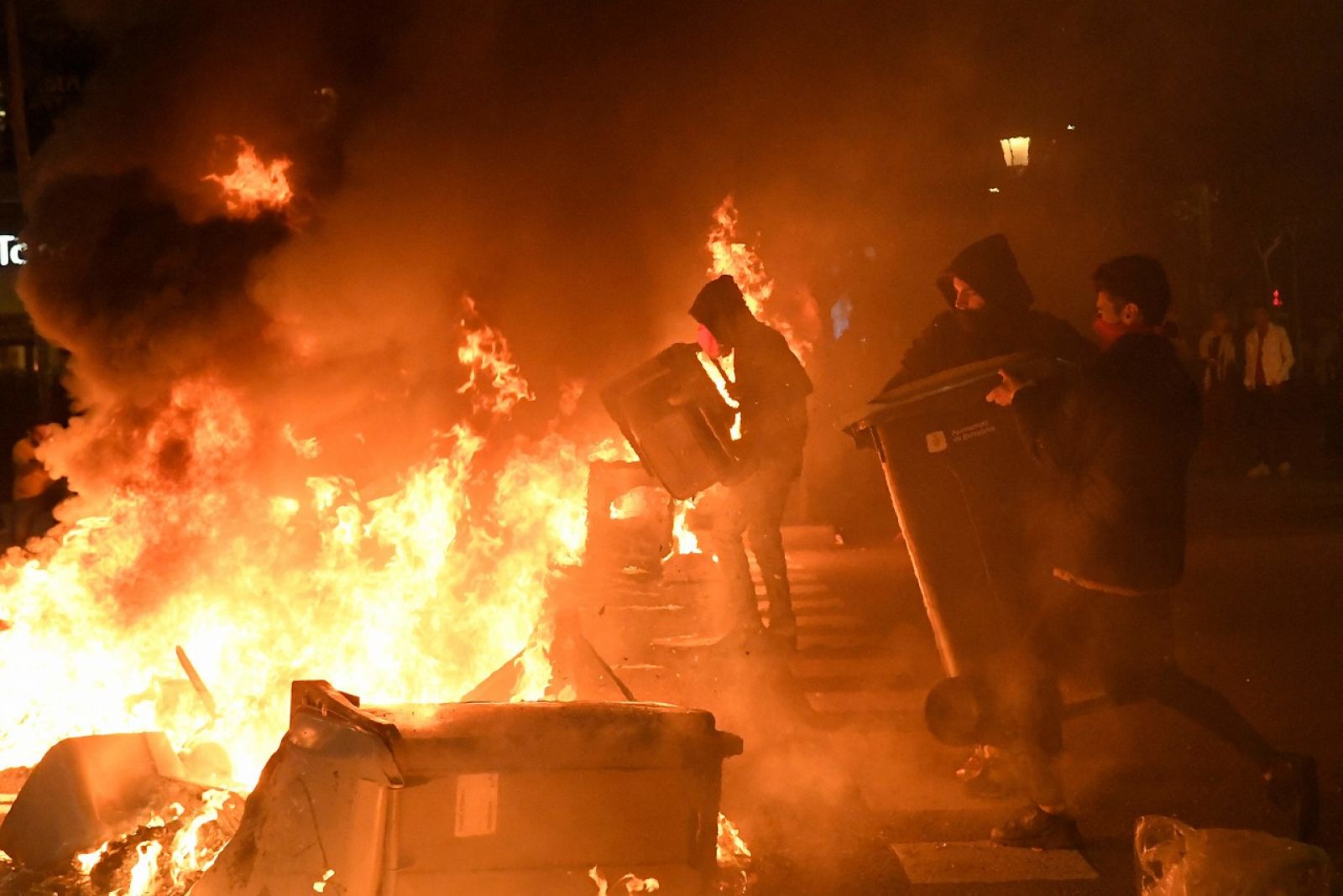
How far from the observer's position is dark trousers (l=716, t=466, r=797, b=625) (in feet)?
23.1

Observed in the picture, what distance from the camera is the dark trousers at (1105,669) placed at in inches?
186

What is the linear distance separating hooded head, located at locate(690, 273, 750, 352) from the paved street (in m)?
1.54

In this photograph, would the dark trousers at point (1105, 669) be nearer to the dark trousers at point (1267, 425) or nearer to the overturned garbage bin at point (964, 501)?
the overturned garbage bin at point (964, 501)

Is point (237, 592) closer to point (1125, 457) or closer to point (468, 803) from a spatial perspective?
point (468, 803)

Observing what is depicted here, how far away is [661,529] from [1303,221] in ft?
84.1

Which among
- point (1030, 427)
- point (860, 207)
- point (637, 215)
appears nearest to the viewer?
point (1030, 427)

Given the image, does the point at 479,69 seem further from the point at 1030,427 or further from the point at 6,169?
the point at 6,169

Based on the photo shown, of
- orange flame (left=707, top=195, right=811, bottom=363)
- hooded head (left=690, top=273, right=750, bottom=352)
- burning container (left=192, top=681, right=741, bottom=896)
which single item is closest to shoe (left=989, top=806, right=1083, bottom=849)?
burning container (left=192, top=681, right=741, bottom=896)

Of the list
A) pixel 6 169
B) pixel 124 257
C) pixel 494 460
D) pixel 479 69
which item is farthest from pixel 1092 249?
pixel 6 169

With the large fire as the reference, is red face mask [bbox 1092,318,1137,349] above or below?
above

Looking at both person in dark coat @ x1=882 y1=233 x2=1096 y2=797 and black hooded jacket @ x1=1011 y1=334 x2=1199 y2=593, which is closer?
black hooded jacket @ x1=1011 y1=334 x2=1199 y2=593

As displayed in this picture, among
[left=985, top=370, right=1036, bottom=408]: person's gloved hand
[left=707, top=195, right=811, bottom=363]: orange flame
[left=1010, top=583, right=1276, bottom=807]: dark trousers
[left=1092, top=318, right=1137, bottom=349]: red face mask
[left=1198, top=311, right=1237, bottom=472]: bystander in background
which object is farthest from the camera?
[left=1198, top=311, right=1237, bottom=472]: bystander in background

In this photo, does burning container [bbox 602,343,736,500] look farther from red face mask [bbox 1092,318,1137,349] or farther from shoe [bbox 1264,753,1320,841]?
shoe [bbox 1264,753,1320,841]

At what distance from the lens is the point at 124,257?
7641mm
